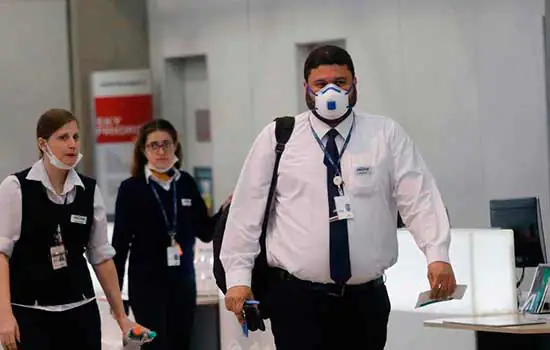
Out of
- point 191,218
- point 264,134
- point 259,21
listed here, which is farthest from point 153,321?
point 259,21

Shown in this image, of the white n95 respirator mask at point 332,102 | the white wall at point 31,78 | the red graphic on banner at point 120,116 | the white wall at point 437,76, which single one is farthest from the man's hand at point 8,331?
the white wall at point 31,78

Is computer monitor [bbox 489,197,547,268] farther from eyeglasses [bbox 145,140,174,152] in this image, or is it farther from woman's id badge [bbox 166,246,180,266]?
eyeglasses [bbox 145,140,174,152]

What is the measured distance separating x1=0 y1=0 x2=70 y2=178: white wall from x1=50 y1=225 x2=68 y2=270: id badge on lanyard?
607cm

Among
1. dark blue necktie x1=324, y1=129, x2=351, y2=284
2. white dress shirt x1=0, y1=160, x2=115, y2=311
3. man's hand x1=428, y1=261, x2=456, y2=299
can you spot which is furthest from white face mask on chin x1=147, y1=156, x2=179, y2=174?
man's hand x1=428, y1=261, x2=456, y2=299

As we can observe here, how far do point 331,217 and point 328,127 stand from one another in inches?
11.6

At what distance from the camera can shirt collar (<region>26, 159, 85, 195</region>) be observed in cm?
443

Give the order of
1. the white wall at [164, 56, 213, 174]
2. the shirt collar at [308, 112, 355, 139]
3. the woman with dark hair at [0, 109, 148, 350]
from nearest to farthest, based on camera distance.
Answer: the shirt collar at [308, 112, 355, 139]
the woman with dark hair at [0, 109, 148, 350]
the white wall at [164, 56, 213, 174]

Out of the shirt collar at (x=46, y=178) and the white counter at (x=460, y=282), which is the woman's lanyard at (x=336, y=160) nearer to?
the shirt collar at (x=46, y=178)

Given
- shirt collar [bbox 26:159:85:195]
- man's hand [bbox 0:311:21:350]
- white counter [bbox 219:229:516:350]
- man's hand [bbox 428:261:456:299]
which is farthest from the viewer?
white counter [bbox 219:229:516:350]

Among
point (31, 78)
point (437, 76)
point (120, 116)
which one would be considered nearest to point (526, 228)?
point (437, 76)

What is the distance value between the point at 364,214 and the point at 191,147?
23.2ft

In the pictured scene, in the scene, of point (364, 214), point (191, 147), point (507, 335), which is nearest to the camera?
point (364, 214)

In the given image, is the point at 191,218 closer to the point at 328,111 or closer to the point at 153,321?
the point at 153,321

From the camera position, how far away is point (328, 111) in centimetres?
343
